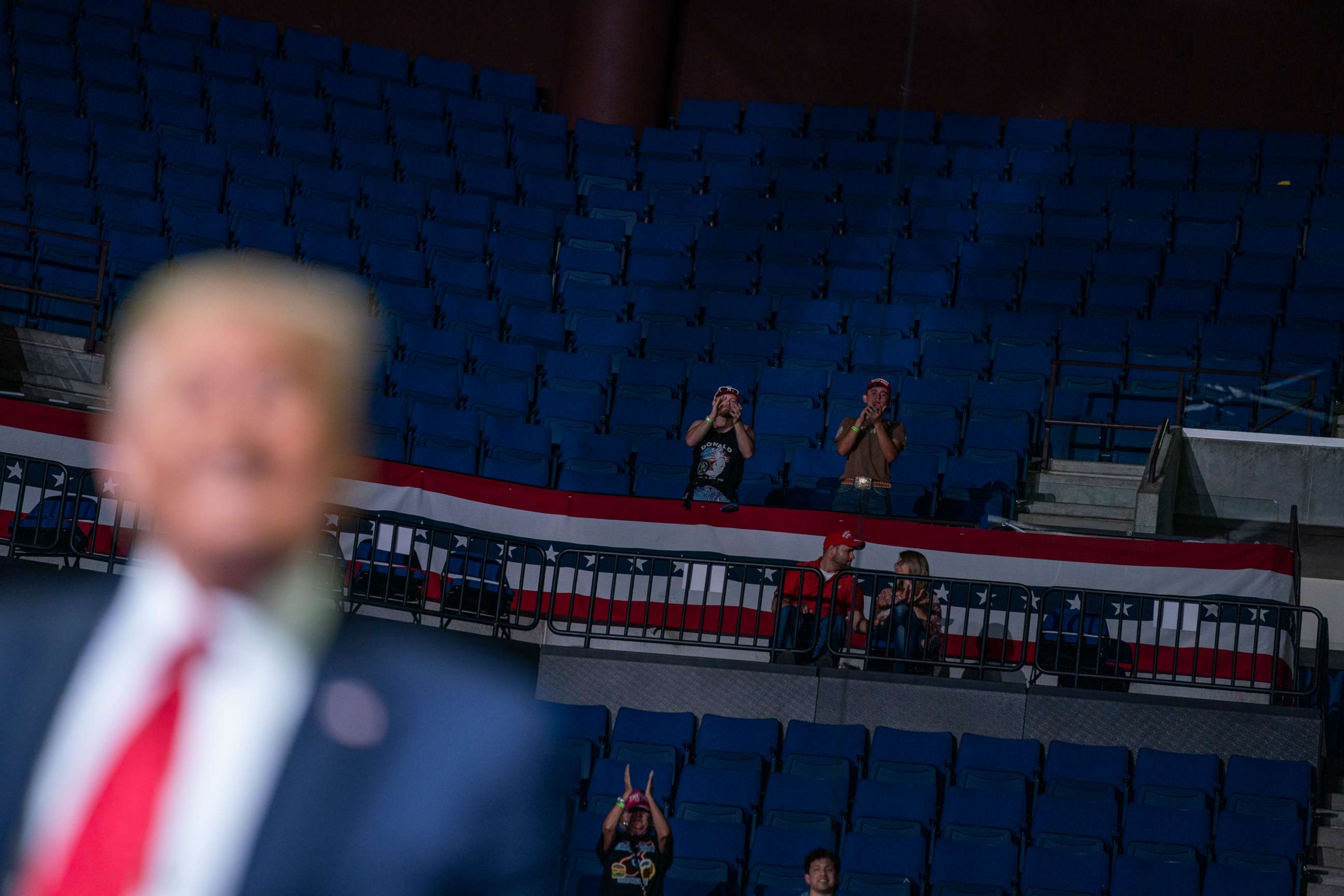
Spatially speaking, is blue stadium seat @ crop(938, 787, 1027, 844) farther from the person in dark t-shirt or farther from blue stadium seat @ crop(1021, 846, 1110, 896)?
the person in dark t-shirt

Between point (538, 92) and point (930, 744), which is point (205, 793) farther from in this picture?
point (538, 92)

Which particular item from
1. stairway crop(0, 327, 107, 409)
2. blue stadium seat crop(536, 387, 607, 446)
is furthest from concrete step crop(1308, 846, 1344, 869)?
stairway crop(0, 327, 107, 409)

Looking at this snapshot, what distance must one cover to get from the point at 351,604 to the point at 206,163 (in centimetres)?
718

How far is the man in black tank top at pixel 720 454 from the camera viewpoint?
9.46 meters

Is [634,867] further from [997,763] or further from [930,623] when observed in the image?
[930,623]

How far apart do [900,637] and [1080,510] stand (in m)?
3.17

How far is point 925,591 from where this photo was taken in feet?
26.6

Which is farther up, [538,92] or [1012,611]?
[538,92]

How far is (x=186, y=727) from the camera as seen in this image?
621 millimetres

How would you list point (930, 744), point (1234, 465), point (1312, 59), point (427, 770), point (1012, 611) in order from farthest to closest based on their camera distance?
point (1312, 59) < point (1234, 465) < point (1012, 611) < point (930, 744) < point (427, 770)

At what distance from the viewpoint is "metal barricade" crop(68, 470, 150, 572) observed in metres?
7.15

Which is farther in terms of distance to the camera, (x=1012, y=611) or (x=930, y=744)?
(x=1012, y=611)

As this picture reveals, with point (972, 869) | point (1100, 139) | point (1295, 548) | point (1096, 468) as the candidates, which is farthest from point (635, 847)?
point (1100, 139)

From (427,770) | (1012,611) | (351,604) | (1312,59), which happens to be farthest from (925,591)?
(1312,59)
